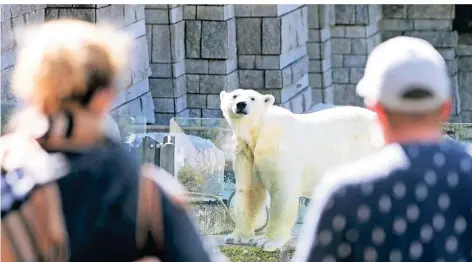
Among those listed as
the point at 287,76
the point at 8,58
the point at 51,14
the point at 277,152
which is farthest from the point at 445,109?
the point at 287,76

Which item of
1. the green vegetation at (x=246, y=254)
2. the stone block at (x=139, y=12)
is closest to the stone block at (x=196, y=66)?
the stone block at (x=139, y=12)

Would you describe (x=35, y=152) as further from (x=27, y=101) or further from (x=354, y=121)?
(x=354, y=121)

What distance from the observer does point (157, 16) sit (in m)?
8.17

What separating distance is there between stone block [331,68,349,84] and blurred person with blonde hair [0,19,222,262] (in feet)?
29.7

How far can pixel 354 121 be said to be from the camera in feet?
16.3

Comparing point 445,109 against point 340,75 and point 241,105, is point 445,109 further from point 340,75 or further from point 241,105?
point 340,75

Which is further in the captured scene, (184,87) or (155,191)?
(184,87)

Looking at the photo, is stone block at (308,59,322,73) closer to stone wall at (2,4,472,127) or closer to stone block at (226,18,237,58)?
stone wall at (2,4,472,127)

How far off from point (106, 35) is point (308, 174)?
122 inches

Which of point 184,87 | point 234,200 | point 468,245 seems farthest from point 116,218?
point 184,87

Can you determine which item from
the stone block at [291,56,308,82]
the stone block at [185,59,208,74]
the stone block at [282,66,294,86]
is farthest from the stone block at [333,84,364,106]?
the stone block at [185,59,208,74]

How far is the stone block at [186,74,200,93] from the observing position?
8430 mm

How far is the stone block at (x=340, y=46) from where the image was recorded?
11.0 m

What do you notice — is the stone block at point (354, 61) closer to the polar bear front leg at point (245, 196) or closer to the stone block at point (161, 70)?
the stone block at point (161, 70)
